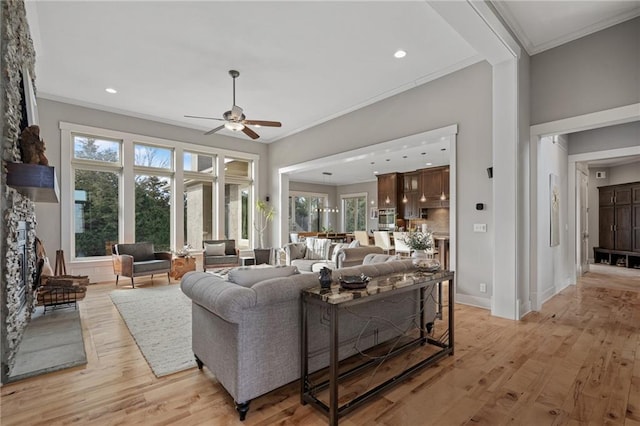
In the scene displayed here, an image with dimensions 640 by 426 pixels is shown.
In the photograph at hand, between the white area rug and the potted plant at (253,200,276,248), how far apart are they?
304 cm

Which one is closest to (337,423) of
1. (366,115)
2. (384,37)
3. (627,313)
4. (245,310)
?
(245,310)

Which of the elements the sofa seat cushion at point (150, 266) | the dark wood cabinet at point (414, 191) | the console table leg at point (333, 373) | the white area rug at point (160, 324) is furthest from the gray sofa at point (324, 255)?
the dark wood cabinet at point (414, 191)

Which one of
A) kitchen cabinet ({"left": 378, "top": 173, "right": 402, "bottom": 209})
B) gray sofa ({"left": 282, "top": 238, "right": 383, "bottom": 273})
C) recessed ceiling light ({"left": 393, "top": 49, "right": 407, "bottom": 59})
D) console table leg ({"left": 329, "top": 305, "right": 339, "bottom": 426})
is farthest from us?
kitchen cabinet ({"left": 378, "top": 173, "right": 402, "bottom": 209})

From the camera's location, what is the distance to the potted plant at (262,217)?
8.23 m

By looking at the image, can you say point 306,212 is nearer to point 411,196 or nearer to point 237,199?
point 411,196

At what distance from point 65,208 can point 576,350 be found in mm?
7724

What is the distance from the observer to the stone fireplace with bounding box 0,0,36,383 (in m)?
2.51

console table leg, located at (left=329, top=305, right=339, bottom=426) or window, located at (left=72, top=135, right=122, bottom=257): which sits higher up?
window, located at (left=72, top=135, right=122, bottom=257)

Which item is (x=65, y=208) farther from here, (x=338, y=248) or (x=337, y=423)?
(x=337, y=423)

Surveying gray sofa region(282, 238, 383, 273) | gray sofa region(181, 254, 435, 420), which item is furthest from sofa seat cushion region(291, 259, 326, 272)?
gray sofa region(181, 254, 435, 420)

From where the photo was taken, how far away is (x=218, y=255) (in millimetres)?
6812

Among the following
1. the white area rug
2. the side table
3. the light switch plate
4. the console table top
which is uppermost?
the light switch plate

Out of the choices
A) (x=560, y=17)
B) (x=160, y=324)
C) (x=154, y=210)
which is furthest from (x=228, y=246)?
(x=560, y=17)

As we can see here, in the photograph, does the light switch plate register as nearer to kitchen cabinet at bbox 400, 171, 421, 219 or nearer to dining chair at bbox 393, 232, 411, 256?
dining chair at bbox 393, 232, 411, 256
